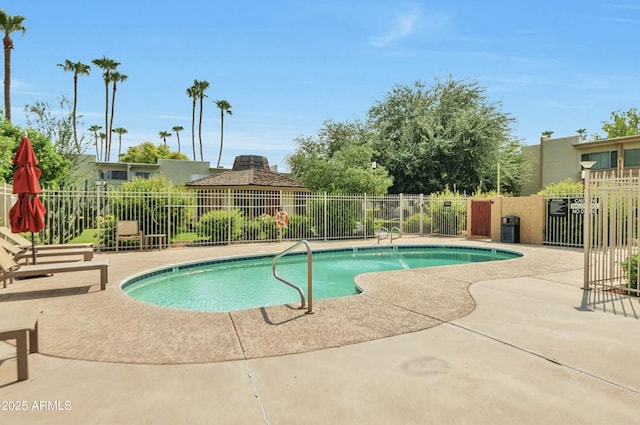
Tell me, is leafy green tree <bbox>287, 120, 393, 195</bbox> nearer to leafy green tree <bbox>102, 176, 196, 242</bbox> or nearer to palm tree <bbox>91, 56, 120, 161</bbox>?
leafy green tree <bbox>102, 176, 196, 242</bbox>

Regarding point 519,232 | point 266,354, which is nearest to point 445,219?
point 519,232

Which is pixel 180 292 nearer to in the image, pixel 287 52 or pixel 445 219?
pixel 287 52

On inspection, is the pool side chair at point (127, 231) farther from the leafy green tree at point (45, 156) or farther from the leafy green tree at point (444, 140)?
the leafy green tree at point (444, 140)

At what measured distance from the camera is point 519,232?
52.8 feet

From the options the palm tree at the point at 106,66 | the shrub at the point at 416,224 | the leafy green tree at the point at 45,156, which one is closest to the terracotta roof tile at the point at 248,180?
the leafy green tree at the point at 45,156

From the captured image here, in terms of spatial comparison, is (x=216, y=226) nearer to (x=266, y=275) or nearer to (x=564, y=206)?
(x=266, y=275)

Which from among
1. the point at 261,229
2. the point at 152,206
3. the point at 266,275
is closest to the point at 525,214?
the point at 261,229

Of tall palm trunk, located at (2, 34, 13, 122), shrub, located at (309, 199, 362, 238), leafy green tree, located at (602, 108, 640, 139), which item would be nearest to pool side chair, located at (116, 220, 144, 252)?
shrub, located at (309, 199, 362, 238)

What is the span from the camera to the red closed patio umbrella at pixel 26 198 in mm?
7219

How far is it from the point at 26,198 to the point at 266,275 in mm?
5643

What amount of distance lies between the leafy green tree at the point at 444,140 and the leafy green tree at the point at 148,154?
1620 inches

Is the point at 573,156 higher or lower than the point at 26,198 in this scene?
higher

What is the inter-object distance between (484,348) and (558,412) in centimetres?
127

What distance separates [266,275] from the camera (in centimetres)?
1048
